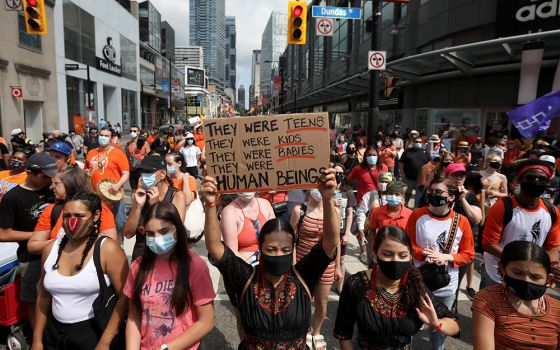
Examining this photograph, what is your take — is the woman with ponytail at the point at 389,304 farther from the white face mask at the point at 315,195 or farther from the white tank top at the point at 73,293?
the white tank top at the point at 73,293

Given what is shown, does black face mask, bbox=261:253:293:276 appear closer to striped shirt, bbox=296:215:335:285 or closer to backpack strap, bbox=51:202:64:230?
striped shirt, bbox=296:215:335:285

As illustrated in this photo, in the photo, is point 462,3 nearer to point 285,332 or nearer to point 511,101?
point 511,101

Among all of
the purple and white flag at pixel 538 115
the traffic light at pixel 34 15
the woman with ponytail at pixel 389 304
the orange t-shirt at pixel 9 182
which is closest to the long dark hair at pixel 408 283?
the woman with ponytail at pixel 389 304

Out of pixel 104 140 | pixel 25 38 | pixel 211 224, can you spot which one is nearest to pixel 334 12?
pixel 104 140

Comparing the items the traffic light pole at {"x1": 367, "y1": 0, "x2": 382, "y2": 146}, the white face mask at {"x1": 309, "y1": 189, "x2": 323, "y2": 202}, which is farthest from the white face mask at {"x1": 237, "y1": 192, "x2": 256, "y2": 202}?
the traffic light pole at {"x1": 367, "y1": 0, "x2": 382, "y2": 146}

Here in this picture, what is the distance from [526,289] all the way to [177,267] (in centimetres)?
207

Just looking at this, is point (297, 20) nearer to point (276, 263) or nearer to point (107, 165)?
point (107, 165)

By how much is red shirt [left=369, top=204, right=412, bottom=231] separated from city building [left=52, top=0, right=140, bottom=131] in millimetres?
21979

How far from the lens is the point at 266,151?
2.69 m

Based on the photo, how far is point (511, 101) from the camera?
1421 cm

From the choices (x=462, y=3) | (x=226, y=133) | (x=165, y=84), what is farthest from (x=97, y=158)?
(x=165, y=84)

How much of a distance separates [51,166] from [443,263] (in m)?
3.59

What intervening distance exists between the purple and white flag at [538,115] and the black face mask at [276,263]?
18.3ft

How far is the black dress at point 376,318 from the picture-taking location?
2.28 metres
